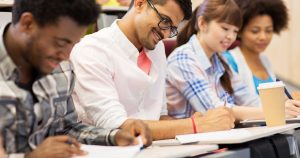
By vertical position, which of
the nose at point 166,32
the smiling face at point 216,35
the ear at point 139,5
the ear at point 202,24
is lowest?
the smiling face at point 216,35

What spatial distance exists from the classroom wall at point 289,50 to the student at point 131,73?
76.5 inches

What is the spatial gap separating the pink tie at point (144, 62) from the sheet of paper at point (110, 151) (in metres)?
0.56

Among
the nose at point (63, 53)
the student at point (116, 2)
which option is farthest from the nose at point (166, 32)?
the student at point (116, 2)

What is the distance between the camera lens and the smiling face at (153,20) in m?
1.75

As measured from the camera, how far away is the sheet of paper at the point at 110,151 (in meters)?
1.23

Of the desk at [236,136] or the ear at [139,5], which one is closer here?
the desk at [236,136]

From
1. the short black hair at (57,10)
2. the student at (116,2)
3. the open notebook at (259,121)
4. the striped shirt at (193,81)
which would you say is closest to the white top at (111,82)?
the striped shirt at (193,81)

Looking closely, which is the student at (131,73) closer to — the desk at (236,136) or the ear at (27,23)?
the desk at (236,136)

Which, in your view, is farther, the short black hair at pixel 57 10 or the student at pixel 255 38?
the student at pixel 255 38

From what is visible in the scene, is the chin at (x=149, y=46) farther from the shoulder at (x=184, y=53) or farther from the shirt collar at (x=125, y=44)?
the shoulder at (x=184, y=53)

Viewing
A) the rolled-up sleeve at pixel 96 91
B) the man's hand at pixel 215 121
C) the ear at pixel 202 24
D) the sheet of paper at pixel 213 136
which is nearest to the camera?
the sheet of paper at pixel 213 136

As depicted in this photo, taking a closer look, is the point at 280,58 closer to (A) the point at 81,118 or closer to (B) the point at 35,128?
(A) the point at 81,118

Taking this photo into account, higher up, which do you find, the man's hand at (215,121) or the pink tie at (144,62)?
the pink tie at (144,62)

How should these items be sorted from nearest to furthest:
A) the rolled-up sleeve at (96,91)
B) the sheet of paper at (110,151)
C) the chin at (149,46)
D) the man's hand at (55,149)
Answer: the man's hand at (55,149)
the sheet of paper at (110,151)
the rolled-up sleeve at (96,91)
the chin at (149,46)
